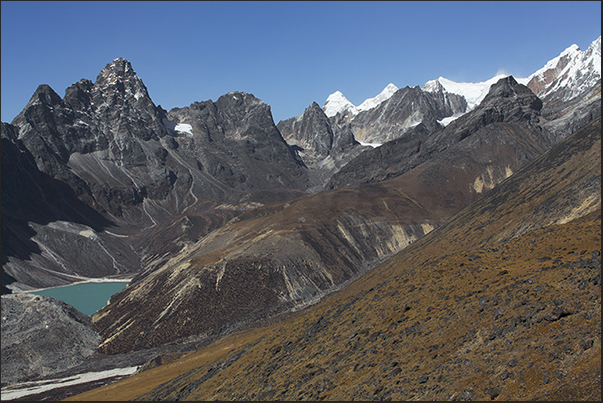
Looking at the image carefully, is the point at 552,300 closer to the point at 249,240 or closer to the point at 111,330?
the point at 111,330

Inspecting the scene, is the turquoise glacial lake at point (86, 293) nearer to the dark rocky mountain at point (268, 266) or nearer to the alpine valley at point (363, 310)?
the alpine valley at point (363, 310)

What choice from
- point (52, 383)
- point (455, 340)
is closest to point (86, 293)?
point (52, 383)

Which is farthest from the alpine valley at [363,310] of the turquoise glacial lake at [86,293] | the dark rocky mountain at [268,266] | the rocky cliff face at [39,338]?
the turquoise glacial lake at [86,293]

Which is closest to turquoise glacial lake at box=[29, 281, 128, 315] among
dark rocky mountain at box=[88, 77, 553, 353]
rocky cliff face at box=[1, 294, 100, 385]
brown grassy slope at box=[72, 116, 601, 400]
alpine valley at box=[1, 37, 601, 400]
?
alpine valley at box=[1, 37, 601, 400]

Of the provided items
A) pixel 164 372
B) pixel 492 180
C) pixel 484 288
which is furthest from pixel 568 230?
pixel 492 180

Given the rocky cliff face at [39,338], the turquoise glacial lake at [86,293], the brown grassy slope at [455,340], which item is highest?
the turquoise glacial lake at [86,293]

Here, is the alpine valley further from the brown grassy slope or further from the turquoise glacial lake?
the turquoise glacial lake
